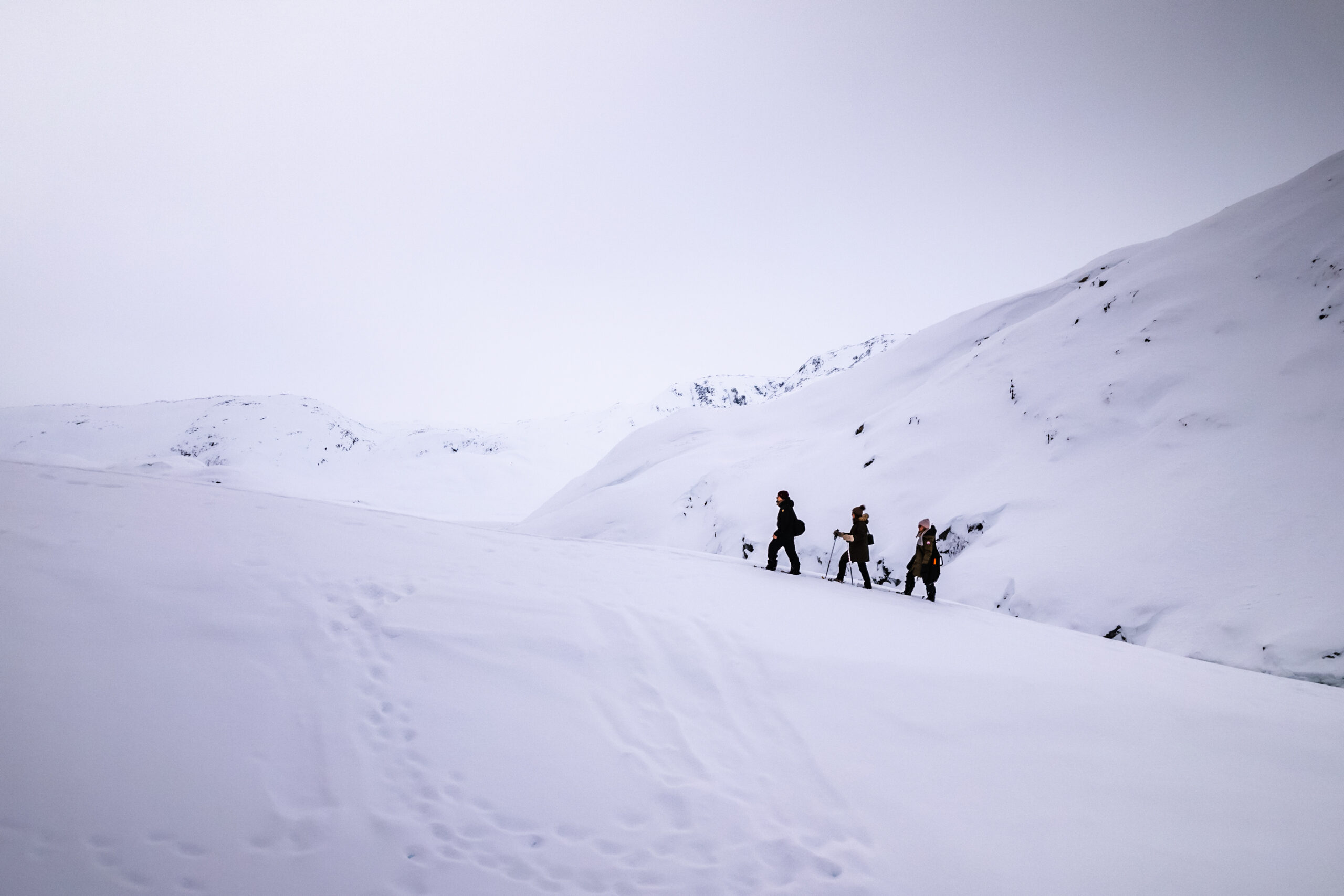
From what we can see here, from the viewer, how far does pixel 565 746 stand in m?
4.55

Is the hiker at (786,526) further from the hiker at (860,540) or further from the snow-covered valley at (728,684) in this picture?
the hiker at (860,540)

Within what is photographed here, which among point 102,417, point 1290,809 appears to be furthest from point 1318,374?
point 102,417

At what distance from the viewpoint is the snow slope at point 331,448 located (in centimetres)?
4869

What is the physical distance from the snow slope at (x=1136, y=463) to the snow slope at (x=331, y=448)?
87.6 ft

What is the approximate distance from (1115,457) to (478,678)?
1555 centimetres

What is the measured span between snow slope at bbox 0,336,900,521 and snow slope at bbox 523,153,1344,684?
26695 mm

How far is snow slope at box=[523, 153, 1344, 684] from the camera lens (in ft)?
31.8

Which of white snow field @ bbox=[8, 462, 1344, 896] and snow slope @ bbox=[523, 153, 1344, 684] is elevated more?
snow slope @ bbox=[523, 153, 1344, 684]

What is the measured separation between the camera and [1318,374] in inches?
479

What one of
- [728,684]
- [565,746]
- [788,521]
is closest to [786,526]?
[788,521]

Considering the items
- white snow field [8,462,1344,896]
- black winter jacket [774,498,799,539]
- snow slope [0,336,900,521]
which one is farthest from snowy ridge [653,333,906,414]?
white snow field [8,462,1344,896]

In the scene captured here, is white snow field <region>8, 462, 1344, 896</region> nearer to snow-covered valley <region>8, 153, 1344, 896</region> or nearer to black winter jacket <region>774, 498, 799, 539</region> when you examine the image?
snow-covered valley <region>8, 153, 1344, 896</region>

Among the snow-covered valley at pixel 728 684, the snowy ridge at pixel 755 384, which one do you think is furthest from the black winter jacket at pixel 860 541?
the snowy ridge at pixel 755 384

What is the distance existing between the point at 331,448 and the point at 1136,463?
2730 inches
